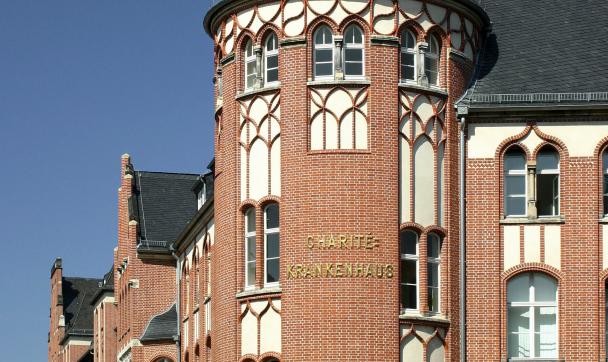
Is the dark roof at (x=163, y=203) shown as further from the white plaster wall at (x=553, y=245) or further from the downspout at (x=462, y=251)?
the white plaster wall at (x=553, y=245)

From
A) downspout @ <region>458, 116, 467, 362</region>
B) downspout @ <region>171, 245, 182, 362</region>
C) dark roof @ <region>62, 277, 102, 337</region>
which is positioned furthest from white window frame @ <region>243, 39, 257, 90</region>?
dark roof @ <region>62, 277, 102, 337</region>

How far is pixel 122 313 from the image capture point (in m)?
71.6

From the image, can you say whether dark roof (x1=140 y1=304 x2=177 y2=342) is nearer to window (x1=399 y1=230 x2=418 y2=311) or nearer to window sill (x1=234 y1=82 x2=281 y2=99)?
window sill (x1=234 y1=82 x2=281 y2=99)

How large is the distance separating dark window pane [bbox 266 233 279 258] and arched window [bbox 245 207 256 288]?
1.60 ft

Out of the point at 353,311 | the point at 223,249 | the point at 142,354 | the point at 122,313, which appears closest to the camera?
the point at 353,311

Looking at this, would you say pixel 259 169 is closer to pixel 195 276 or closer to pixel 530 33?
pixel 530 33

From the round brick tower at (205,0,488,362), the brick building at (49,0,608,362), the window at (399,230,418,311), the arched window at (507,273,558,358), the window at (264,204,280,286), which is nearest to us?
the round brick tower at (205,0,488,362)

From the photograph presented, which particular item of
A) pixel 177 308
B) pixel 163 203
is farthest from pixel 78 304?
pixel 177 308

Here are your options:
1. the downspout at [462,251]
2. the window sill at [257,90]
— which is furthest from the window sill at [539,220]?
the window sill at [257,90]

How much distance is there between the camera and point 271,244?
43.8 metres

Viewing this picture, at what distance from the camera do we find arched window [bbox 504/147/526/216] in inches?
1730

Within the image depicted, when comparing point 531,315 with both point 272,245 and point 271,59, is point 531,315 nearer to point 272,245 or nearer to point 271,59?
point 272,245

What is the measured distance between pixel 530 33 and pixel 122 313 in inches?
1170

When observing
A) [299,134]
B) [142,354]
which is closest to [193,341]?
[142,354]
